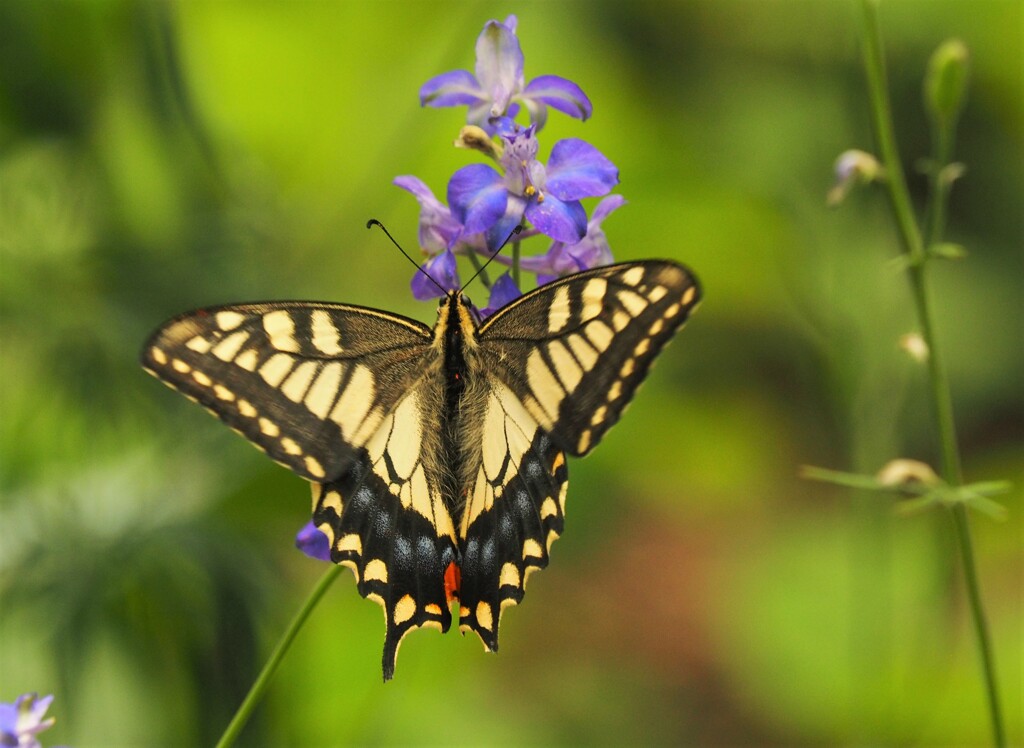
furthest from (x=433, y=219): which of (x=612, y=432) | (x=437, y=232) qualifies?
(x=612, y=432)

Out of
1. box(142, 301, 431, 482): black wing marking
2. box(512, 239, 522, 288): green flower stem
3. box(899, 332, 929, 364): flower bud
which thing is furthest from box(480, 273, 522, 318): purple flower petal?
box(899, 332, 929, 364): flower bud

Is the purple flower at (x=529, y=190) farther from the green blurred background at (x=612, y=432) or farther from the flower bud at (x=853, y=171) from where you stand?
the green blurred background at (x=612, y=432)

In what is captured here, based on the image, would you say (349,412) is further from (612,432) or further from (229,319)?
(612,432)

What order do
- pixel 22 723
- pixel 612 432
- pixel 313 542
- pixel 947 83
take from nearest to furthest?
pixel 22 723
pixel 313 542
pixel 947 83
pixel 612 432

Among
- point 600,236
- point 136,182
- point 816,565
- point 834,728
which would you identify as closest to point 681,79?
point 816,565

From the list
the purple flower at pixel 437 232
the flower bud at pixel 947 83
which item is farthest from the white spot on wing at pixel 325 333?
the flower bud at pixel 947 83

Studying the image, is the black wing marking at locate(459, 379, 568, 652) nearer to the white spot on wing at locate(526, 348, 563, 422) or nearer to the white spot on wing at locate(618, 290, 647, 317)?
the white spot on wing at locate(526, 348, 563, 422)
